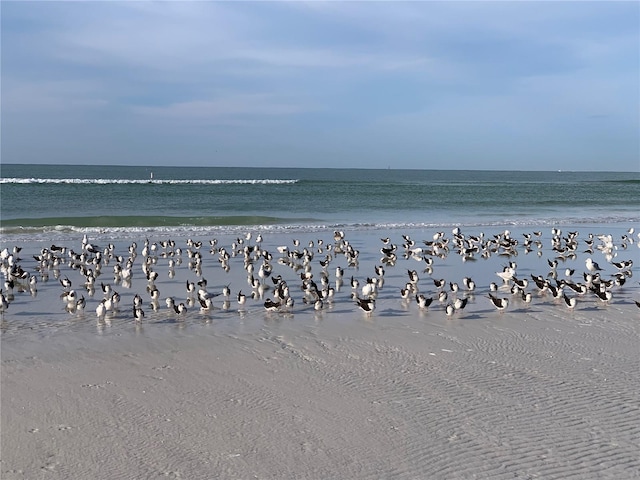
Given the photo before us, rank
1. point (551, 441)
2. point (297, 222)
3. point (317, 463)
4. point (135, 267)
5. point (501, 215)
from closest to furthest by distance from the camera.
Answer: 1. point (317, 463)
2. point (551, 441)
3. point (135, 267)
4. point (297, 222)
5. point (501, 215)

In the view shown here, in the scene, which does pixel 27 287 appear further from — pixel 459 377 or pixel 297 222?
pixel 297 222

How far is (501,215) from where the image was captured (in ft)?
122

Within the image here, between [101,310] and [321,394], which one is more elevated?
[101,310]

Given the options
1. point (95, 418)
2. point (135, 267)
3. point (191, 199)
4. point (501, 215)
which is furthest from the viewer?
point (191, 199)

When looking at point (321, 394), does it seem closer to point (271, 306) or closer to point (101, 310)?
point (271, 306)

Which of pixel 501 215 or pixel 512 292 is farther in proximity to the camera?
pixel 501 215

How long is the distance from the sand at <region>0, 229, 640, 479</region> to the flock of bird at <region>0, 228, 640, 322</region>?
1.06 feet

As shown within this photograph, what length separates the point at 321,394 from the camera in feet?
24.1

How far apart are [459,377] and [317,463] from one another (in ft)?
8.99

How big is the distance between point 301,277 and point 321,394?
7.55m

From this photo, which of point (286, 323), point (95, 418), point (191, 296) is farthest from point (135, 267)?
point (95, 418)

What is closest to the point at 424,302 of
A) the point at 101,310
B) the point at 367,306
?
the point at 367,306

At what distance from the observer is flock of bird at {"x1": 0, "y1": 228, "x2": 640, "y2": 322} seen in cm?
1174

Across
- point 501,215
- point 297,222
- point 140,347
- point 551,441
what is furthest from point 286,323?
point 501,215
